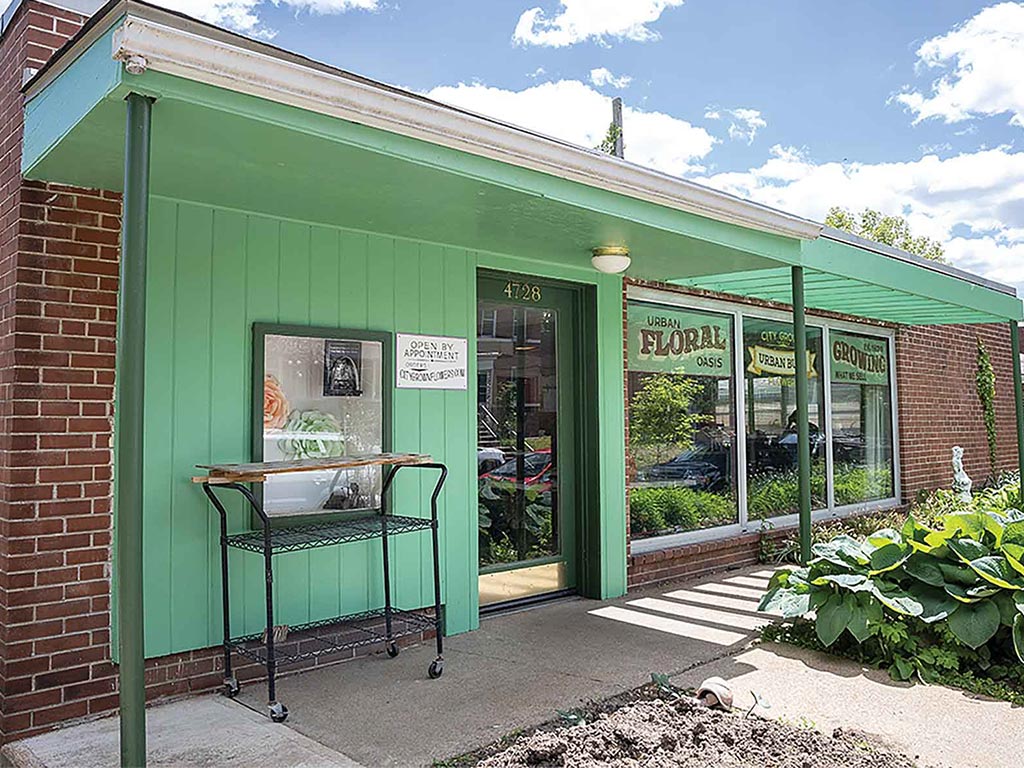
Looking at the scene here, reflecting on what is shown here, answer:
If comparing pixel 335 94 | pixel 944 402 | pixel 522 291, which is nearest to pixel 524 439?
pixel 522 291

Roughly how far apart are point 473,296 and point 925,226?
2898 centimetres

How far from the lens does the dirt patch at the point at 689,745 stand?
3250mm

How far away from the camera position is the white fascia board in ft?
8.64

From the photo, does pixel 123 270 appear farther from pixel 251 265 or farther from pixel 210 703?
pixel 210 703

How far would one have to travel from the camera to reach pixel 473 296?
550 cm

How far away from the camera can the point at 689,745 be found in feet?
11.1

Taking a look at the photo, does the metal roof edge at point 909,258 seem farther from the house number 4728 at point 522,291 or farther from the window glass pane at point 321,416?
the window glass pane at point 321,416

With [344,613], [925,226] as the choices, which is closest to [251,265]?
[344,613]

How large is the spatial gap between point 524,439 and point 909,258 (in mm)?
3746

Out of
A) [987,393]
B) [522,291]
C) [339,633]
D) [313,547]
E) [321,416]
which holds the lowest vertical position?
[339,633]

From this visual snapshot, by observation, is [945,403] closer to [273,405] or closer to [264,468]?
[273,405]

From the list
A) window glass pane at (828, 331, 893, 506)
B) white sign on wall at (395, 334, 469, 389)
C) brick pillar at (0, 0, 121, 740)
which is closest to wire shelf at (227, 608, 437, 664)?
brick pillar at (0, 0, 121, 740)

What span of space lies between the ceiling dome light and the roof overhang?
12 cm

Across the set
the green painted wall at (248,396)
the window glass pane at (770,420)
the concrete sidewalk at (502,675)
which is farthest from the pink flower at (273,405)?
the window glass pane at (770,420)
